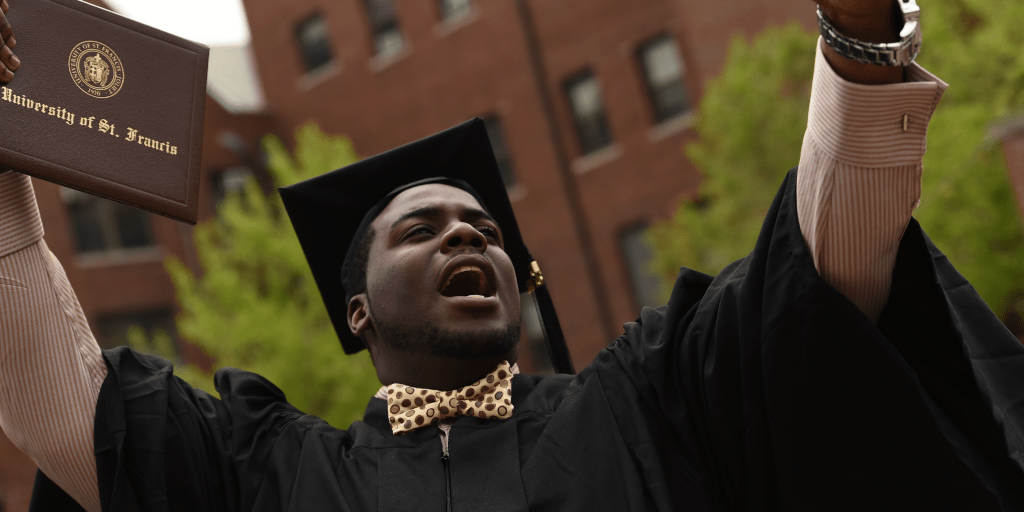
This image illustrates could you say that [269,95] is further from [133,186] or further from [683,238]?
[133,186]

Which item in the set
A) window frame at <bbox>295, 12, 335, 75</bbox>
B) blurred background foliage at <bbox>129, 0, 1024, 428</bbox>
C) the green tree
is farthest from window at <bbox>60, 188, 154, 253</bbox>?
window frame at <bbox>295, 12, 335, 75</bbox>

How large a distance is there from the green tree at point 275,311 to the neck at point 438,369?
8.42 meters

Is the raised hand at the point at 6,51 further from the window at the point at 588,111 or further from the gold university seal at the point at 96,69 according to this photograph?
the window at the point at 588,111

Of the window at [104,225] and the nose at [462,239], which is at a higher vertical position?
the nose at [462,239]

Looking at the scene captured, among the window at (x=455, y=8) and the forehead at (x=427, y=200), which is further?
the window at (x=455, y=8)

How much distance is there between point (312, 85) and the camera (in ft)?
65.4

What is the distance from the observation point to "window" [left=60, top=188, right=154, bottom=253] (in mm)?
17594

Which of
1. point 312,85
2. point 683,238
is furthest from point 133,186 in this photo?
point 312,85

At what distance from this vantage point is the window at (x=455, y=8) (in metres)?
18.1

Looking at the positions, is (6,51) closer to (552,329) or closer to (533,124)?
(552,329)

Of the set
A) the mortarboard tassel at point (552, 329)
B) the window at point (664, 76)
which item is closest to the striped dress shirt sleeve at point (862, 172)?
the mortarboard tassel at point (552, 329)

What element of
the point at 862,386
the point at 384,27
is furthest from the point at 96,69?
the point at 384,27

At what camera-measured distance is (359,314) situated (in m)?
3.21

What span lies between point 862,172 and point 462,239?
1416mm
